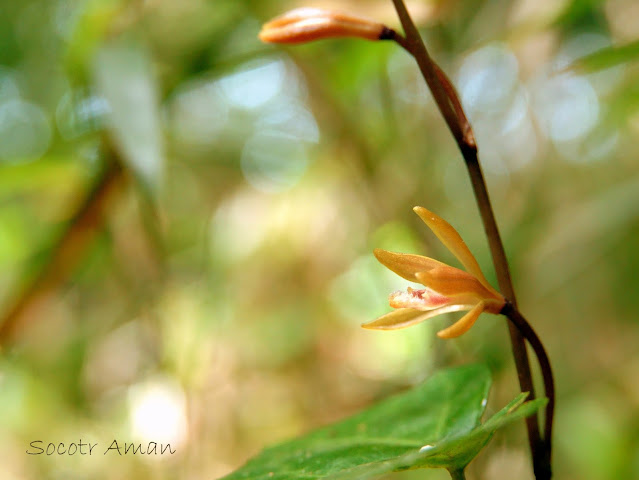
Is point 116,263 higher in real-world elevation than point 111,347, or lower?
higher

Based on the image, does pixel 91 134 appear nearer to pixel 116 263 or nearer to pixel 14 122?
pixel 116 263

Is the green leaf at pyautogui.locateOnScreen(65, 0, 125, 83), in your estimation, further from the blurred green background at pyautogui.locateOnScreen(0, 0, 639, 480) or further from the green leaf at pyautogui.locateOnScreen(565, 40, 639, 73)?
the green leaf at pyautogui.locateOnScreen(565, 40, 639, 73)

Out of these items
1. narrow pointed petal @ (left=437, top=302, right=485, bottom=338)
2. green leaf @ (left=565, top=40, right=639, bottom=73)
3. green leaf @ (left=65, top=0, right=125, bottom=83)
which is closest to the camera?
narrow pointed petal @ (left=437, top=302, right=485, bottom=338)

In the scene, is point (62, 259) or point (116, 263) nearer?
point (62, 259)

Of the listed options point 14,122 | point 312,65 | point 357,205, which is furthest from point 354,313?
point 14,122

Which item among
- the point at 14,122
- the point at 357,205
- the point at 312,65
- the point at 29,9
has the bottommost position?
the point at 357,205

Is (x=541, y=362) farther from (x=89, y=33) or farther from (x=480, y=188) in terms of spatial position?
(x=89, y=33)

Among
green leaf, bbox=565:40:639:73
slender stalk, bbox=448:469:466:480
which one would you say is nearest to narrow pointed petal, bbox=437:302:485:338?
slender stalk, bbox=448:469:466:480
